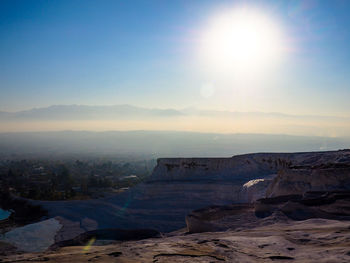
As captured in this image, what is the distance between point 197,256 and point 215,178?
17.7m

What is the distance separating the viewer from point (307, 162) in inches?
738

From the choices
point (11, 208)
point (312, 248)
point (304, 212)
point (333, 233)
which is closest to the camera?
point (312, 248)

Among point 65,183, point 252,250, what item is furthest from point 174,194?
point 65,183

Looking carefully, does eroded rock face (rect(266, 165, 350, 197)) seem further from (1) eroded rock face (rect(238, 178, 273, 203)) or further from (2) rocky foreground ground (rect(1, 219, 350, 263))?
(2) rocky foreground ground (rect(1, 219, 350, 263))

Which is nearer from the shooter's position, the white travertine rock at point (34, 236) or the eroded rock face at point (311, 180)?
the eroded rock face at point (311, 180)

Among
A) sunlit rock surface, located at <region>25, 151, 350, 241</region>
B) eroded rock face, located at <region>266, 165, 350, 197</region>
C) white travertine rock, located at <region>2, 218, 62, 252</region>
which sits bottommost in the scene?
white travertine rock, located at <region>2, 218, 62, 252</region>

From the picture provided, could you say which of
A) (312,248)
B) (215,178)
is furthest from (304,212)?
(215,178)

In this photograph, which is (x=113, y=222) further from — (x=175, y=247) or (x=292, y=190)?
(x=175, y=247)

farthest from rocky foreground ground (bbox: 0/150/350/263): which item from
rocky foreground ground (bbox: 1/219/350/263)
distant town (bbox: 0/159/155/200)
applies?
distant town (bbox: 0/159/155/200)

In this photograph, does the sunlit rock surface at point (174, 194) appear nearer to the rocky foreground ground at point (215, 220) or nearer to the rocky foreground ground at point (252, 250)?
the rocky foreground ground at point (215, 220)

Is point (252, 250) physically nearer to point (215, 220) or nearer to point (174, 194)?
point (215, 220)

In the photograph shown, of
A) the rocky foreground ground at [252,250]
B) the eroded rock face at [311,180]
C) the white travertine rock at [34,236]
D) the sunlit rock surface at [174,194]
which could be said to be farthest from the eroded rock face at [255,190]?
the white travertine rock at [34,236]

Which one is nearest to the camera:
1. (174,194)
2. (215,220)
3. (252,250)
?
(252,250)

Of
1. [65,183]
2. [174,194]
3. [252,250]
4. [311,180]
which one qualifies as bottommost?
[65,183]
